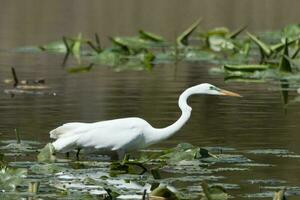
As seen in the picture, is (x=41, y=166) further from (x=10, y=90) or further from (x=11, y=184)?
(x=10, y=90)

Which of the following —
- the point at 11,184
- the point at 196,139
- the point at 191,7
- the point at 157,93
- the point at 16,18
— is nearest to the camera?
the point at 11,184

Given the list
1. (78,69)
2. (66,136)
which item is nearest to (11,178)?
(66,136)

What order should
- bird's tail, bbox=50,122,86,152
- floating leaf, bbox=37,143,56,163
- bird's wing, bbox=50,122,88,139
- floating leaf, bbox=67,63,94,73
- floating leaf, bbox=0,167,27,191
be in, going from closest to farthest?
floating leaf, bbox=0,167,27,191
floating leaf, bbox=37,143,56,163
bird's tail, bbox=50,122,86,152
bird's wing, bbox=50,122,88,139
floating leaf, bbox=67,63,94,73

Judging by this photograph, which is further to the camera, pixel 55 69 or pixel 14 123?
pixel 55 69

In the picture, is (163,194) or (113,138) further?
(113,138)

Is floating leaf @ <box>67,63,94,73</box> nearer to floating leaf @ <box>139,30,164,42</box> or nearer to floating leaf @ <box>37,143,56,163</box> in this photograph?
floating leaf @ <box>139,30,164,42</box>

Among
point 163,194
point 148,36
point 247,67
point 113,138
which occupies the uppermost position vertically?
point 148,36

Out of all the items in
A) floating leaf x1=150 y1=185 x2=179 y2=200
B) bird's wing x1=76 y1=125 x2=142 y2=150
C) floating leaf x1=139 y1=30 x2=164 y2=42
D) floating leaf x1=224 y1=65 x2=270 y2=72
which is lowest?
floating leaf x1=150 y1=185 x2=179 y2=200

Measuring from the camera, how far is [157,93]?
19203 mm

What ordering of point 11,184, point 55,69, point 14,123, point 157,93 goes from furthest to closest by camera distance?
point 55,69, point 157,93, point 14,123, point 11,184

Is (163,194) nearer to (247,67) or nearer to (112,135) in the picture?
(112,135)

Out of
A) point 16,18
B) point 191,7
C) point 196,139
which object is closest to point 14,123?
point 196,139

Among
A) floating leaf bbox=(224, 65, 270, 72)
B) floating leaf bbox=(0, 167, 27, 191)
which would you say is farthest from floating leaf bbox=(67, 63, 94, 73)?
floating leaf bbox=(0, 167, 27, 191)

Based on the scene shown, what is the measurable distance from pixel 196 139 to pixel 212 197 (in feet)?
14.3
